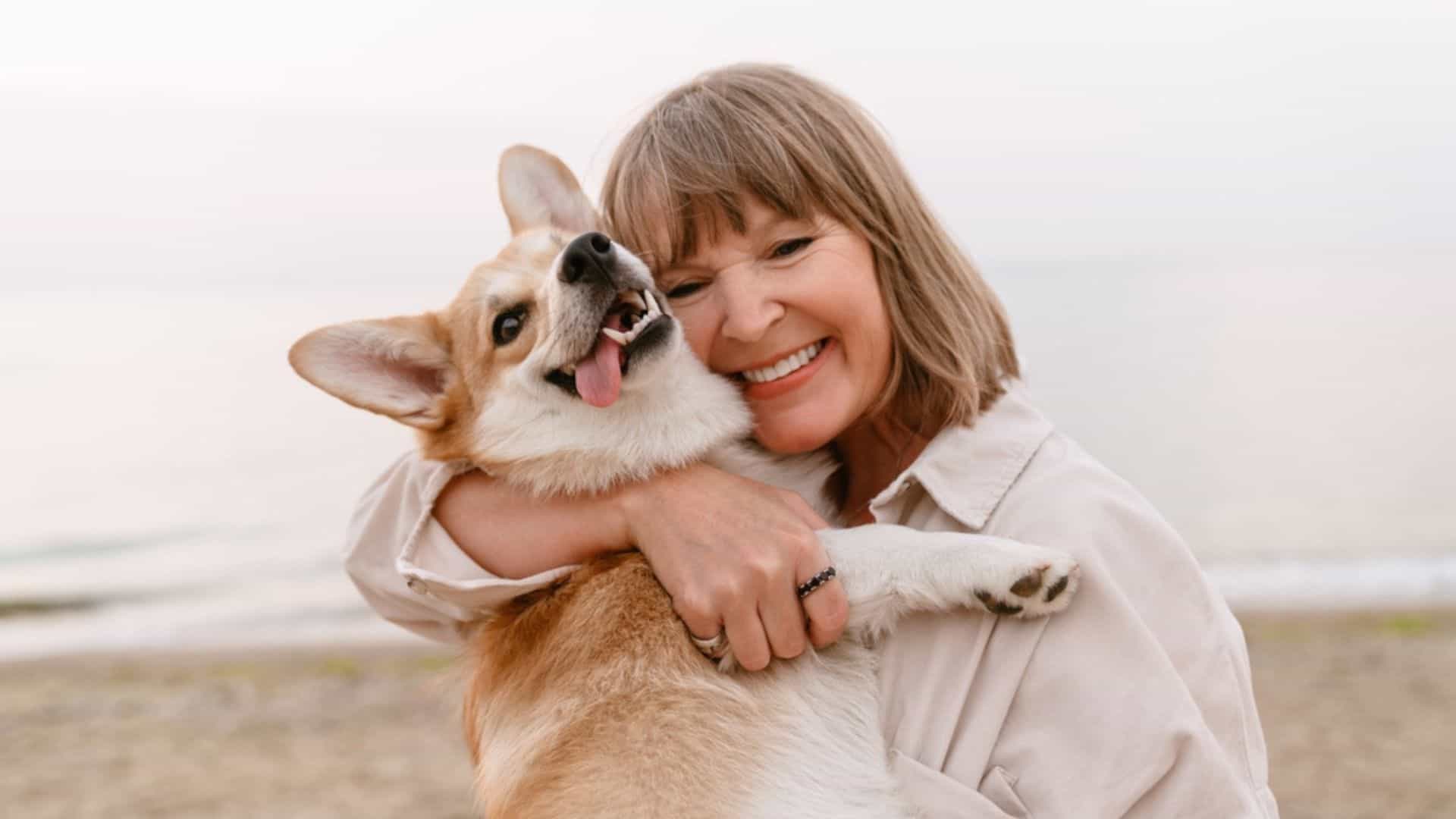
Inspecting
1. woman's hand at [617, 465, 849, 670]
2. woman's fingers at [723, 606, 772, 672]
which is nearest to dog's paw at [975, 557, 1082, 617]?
woman's hand at [617, 465, 849, 670]

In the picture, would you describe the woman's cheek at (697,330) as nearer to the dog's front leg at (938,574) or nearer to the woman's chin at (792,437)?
the woman's chin at (792,437)

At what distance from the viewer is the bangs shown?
2352mm

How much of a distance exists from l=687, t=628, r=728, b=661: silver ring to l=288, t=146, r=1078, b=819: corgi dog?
0.05 ft

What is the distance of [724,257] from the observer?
241 centimetres

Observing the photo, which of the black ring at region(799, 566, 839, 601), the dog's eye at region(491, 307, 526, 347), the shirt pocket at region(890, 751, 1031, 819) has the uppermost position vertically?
the dog's eye at region(491, 307, 526, 347)

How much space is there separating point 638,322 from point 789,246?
14.1 inches

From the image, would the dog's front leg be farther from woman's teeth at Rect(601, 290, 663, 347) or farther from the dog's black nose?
the dog's black nose

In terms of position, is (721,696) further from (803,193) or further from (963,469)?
(803,193)

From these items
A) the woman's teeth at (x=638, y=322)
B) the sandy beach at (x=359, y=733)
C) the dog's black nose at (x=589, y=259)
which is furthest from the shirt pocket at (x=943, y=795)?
the sandy beach at (x=359, y=733)

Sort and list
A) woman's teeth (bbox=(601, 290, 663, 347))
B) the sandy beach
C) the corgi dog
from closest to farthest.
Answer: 1. the corgi dog
2. woman's teeth (bbox=(601, 290, 663, 347))
3. the sandy beach

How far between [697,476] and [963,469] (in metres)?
0.58

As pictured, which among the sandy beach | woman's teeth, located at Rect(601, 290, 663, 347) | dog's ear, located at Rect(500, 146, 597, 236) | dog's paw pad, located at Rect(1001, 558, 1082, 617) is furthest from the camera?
the sandy beach

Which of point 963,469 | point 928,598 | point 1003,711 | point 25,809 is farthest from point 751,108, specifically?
point 25,809

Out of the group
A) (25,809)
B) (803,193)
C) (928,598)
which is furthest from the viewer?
(25,809)
